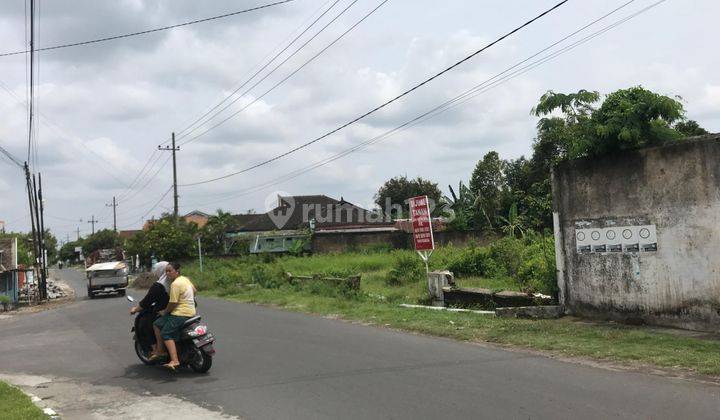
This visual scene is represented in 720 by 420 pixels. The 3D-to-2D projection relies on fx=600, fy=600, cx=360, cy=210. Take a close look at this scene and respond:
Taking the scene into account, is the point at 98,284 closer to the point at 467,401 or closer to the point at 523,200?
the point at 523,200

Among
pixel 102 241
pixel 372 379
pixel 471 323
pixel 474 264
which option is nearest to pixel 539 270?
pixel 471 323

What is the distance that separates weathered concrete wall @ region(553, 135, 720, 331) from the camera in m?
10.1

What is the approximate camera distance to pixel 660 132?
11.0m

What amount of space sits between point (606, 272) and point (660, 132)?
284 cm

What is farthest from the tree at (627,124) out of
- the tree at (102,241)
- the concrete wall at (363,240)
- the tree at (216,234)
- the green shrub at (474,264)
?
the tree at (102,241)

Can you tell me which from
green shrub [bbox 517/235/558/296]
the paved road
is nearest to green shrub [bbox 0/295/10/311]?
the paved road

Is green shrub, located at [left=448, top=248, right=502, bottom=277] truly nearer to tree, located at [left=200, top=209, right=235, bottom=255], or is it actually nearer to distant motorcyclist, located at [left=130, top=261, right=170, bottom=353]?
distant motorcyclist, located at [left=130, top=261, right=170, bottom=353]

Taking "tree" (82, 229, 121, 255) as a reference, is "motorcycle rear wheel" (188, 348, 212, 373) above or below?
below

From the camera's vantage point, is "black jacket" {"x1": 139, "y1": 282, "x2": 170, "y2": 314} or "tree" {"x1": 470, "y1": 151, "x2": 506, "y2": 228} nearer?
"black jacket" {"x1": 139, "y1": 282, "x2": 170, "y2": 314}

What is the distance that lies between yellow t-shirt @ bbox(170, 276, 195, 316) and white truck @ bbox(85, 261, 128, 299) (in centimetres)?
2536

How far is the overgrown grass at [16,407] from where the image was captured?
641cm

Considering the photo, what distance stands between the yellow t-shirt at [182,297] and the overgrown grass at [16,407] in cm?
219

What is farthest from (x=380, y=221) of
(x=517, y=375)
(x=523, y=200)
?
(x=517, y=375)

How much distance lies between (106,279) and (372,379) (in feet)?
90.8
